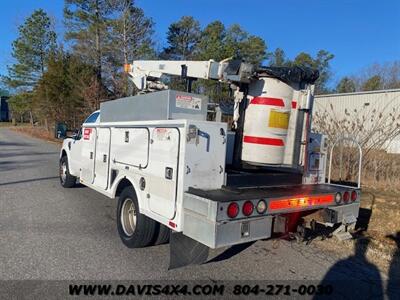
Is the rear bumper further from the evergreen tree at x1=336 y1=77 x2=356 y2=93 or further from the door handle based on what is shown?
the evergreen tree at x1=336 y1=77 x2=356 y2=93

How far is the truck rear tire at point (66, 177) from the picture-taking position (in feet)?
32.1

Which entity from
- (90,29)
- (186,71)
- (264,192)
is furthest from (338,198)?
(90,29)

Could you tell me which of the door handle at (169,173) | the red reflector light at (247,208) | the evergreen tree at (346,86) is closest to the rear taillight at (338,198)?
the red reflector light at (247,208)

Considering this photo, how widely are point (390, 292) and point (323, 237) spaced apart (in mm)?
1520

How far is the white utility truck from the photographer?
165 inches

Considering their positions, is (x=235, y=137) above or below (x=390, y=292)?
above

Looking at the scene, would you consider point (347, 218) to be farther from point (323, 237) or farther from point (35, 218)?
point (35, 218)

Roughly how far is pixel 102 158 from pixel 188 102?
7.82 ft

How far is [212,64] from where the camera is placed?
5.55m

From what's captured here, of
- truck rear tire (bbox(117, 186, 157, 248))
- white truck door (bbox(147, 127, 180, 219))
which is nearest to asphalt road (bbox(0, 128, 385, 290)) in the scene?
truck rear tire (bbox(117, 186, 157, 248))

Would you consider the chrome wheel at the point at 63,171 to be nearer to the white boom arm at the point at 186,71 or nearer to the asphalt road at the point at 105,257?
the asphalt road at the point at 105,257

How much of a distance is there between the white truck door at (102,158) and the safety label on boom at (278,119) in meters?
2.81

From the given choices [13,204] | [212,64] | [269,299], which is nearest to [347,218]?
[269,299]

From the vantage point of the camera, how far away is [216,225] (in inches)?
149
